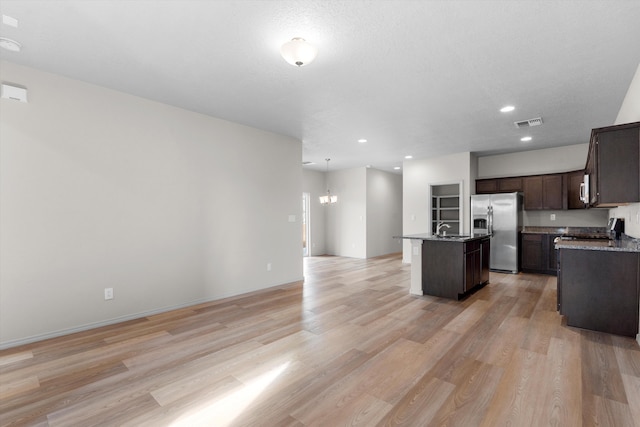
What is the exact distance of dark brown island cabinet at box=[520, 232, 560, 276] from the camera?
6047 millimetres

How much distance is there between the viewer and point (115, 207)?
3570 mm

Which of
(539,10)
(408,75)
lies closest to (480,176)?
(408,75)

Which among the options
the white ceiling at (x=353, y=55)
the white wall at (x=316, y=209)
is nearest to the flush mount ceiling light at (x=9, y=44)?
the white ceiling at (x=353, y=55)

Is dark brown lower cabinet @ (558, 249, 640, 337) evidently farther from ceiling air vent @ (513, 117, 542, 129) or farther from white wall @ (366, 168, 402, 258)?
white wall @ (366, 168, 402, 258)

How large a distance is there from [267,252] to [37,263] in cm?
299

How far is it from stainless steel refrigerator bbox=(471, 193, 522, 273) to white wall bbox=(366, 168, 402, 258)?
121 inches

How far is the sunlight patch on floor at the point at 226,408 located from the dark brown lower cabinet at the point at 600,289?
335 centimetres

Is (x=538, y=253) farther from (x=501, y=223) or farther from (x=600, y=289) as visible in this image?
(x=600, y=289)

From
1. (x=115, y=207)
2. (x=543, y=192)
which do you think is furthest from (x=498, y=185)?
(x=115, y=207)

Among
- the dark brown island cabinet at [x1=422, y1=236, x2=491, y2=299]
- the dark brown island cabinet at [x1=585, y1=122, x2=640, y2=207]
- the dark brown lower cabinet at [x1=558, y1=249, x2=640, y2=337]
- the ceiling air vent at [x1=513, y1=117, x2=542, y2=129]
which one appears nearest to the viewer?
the dark brown island cabinet at [x1=585, y1=122, x2=640, y2=207]

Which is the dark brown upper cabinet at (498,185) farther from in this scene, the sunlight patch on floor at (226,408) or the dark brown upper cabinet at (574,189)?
the sunlight patch on floor at (226,408)

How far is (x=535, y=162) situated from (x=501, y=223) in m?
1.70

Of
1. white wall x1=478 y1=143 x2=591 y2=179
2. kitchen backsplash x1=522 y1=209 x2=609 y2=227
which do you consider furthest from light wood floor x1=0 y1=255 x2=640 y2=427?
white wall x1=478 y1=143 x2=591 y2=179

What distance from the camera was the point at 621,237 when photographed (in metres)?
4.15
